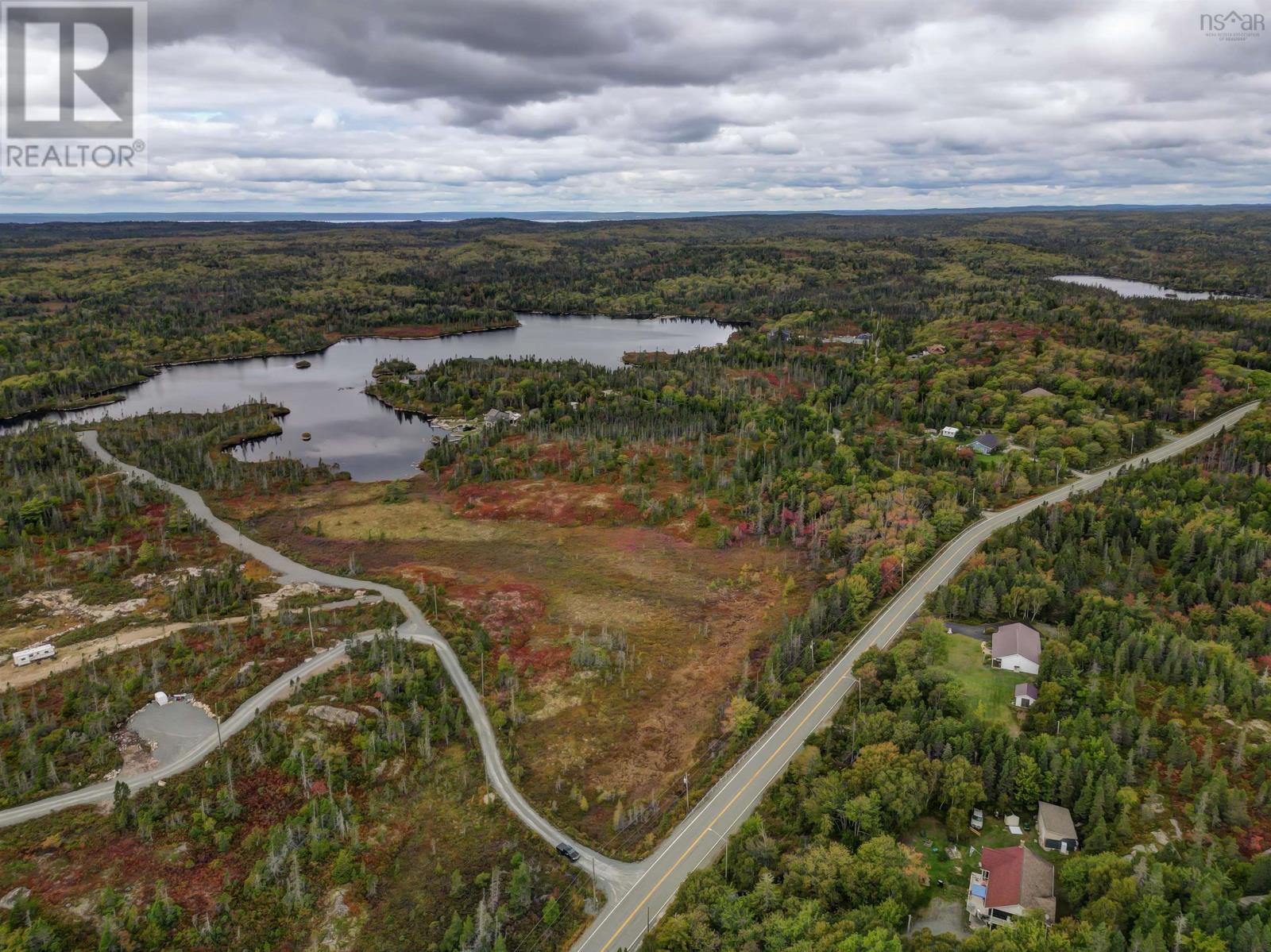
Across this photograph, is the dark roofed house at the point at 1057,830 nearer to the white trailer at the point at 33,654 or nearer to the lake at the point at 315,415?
the white trailer at the point at 33,654

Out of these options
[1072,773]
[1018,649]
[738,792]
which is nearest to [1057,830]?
[1072,773]

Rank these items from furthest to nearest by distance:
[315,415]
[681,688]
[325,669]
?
1. [315,415]
2. [681,688]
3. [325,669]

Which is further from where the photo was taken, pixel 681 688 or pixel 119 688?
pixel 681 688

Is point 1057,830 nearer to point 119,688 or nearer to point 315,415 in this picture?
point 119,688

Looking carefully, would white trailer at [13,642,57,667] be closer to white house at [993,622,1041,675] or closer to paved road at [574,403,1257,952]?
paved road at [574,403,1257,952]

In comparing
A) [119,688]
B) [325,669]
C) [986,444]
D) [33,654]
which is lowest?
[119,688]

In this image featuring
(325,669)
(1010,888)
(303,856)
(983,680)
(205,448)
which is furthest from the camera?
(205,448)

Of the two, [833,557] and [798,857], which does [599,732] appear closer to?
[798,857]
